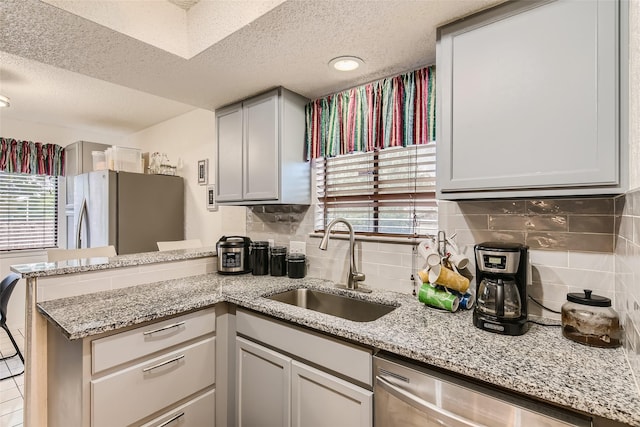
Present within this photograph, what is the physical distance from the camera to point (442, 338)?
112 cm

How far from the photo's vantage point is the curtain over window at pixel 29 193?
11.9 ft

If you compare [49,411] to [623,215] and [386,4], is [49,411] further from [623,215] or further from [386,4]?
[623,215]

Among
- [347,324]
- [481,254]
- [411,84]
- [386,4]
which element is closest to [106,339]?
[347,324]

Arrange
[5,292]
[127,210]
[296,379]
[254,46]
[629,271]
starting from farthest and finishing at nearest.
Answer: [127,210]
[5,292]
[254,46]
[296,379]
[629,271]

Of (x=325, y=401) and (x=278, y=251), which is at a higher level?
(x=278, y=251)

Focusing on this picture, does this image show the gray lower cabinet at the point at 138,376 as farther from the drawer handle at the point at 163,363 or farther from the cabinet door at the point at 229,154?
the cabinet door at the point at 229,154

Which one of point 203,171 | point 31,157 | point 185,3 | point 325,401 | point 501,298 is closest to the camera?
point 501,298

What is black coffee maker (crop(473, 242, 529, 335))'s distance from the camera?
3.79 feet

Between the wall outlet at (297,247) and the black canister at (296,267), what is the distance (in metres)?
0.10

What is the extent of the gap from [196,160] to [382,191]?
225cm

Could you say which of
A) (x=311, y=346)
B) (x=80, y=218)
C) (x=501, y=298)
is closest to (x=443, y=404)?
(x=501, y=298)

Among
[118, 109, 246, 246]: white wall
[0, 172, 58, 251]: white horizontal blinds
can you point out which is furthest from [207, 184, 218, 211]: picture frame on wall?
[0, 172, 58, 251]: white horizontal blinds

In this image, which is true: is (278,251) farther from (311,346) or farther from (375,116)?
(375,116)

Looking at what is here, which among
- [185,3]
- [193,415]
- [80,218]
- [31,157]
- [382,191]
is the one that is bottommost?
[193,415]
